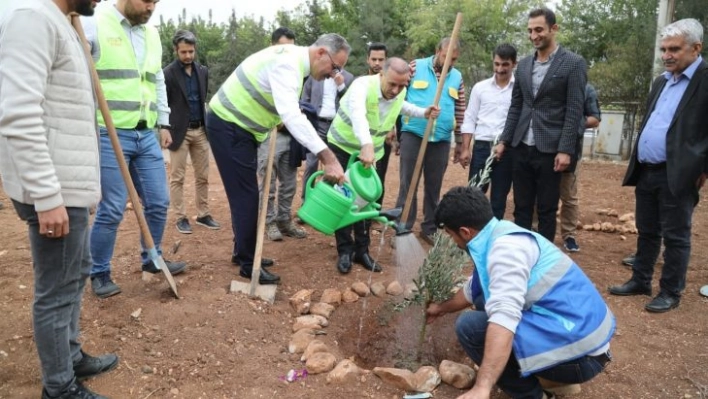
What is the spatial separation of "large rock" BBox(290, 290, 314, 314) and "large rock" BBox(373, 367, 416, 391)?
2.99ft

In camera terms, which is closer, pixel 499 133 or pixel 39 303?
pixel 39 303

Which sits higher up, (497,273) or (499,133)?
(499,133)

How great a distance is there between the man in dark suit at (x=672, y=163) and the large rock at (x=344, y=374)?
228 cm

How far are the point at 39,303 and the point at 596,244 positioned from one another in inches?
192

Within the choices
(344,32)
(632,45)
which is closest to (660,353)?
(632,45)

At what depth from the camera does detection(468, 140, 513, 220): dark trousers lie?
15.1 feet

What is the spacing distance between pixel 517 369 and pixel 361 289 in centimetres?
162

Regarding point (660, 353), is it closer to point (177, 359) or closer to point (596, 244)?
point (596, 244)

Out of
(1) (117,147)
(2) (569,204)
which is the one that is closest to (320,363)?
(1) (117,147)

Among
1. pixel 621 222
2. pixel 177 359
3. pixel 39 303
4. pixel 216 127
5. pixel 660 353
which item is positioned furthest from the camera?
pixel 621 222

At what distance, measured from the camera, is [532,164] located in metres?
4.15

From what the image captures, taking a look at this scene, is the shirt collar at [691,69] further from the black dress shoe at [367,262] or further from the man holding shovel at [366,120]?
the black dress shoe at [367,262]

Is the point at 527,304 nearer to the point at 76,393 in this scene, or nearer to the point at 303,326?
the point at 303,326

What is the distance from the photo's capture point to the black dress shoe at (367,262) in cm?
429
